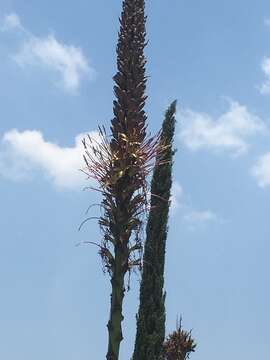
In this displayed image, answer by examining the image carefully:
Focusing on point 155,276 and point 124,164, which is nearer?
point 124,164

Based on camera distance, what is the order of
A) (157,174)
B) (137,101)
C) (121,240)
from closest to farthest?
(121,240)
(137,101)
(157,174)

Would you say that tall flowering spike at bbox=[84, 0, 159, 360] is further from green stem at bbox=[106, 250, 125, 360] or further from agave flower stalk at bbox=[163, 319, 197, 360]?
agave flower stalk at bbox=[163, 319, 197, 360]

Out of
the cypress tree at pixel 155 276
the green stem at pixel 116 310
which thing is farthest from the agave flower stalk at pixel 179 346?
the green stem at pixel 116 310

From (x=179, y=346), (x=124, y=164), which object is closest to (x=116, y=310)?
(x=124, y=164)

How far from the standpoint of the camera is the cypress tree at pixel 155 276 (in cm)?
2566

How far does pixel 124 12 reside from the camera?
13.9m

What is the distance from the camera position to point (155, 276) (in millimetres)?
26547

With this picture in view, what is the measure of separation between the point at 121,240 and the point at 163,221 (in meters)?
15.1

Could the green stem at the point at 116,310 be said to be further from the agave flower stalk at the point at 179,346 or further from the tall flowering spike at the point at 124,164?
the agave flower stalk at the point at 179,346

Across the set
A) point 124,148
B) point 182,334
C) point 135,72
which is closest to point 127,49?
point 135,72

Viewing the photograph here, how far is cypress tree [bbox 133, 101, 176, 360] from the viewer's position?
84.2 ft

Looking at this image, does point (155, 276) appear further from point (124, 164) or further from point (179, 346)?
point (124, 164)

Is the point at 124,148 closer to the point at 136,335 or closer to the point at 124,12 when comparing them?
the point at 124,12

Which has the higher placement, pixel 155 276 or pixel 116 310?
pixel 155 276
